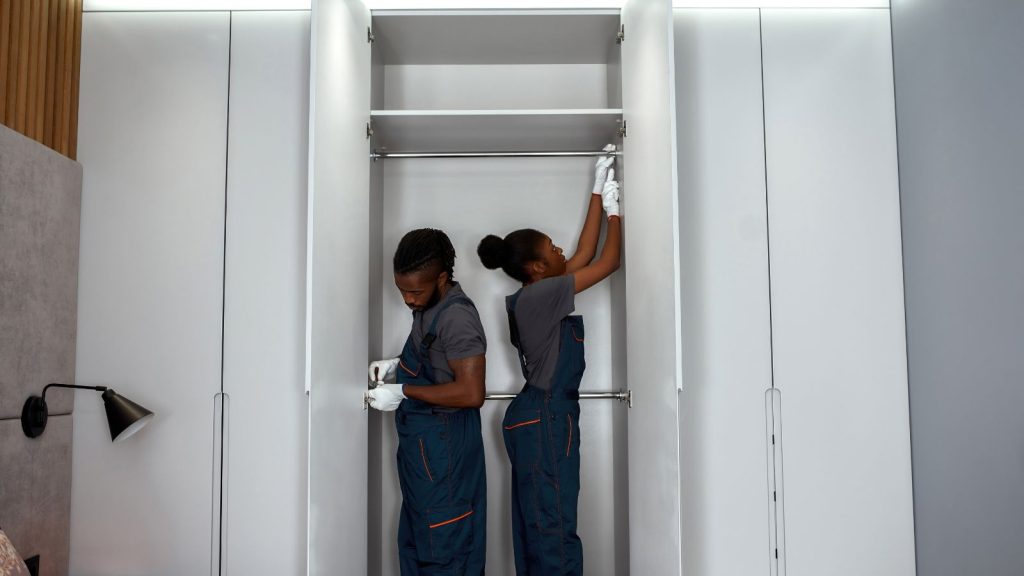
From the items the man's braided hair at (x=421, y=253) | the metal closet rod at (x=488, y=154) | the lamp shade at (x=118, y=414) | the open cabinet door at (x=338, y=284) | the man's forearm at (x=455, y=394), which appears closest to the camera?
the open cabinet door at (x=338, y=284)

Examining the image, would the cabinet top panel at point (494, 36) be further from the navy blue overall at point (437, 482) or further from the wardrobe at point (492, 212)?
the navy blue overall at point (437, 482)

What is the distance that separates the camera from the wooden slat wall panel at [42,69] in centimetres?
251

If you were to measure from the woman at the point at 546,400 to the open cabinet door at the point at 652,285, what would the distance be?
20 centimetres

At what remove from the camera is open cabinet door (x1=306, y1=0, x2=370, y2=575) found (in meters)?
2.16

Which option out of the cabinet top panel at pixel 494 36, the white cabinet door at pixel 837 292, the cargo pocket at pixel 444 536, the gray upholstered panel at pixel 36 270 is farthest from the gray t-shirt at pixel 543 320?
the gray upholstered panel at pixel 36 270

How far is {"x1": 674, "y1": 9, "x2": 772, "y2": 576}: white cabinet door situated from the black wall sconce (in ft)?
5.92

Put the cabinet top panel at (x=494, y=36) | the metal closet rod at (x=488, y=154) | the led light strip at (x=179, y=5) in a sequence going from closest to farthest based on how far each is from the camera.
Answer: the cabinet top panel at (x=494, y=36)
the led light strip at (x=179, y=5)
the metal closet rod at (x=488, y=154)

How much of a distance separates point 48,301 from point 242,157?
797mm

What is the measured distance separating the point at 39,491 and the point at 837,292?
2.76m

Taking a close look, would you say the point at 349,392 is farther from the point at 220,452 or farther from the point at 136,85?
the point at 136,85

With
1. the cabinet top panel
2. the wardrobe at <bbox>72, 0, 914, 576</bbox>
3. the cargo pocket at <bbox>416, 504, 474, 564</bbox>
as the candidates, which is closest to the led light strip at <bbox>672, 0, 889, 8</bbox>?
the wardrobe at <bbox>72, 0, 914, 576</bbox>

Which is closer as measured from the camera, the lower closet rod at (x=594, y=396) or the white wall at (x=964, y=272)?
the white wall at (x=964, y=272)

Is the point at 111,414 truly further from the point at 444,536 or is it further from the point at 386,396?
the point at 444,536

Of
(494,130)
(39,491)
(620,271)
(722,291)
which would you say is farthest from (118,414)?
(722,291)
